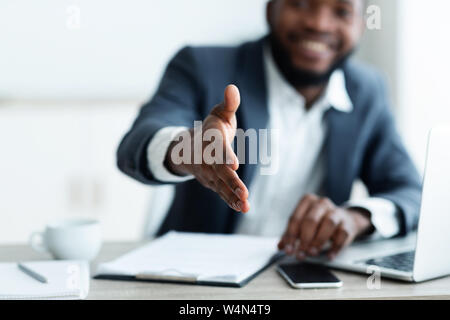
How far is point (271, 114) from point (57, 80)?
4.67 feet

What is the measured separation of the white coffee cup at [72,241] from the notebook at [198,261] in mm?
63

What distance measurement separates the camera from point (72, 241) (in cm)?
88

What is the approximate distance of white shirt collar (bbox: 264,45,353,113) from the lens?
1.46 meters

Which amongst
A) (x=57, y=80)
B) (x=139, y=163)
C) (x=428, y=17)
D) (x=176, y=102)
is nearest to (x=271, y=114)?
(x=176, y=102)

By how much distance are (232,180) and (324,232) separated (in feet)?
1.08

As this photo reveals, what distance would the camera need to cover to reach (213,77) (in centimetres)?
137

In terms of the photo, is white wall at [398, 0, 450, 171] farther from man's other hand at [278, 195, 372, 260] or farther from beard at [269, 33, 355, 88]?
man's other hand at [278, 195, 372, 260]

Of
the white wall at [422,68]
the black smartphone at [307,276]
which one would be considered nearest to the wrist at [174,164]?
the black smartphone at [307,276]

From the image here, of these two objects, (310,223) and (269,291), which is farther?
(310,223)

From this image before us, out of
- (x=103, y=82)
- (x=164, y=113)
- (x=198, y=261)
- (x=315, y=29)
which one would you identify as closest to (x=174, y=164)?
(x=198, y=261)

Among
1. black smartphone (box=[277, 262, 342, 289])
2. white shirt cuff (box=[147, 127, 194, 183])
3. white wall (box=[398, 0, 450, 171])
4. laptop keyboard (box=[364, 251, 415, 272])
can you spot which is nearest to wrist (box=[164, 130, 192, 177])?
white shirt cuff (box=[147, 127, 194, 183])

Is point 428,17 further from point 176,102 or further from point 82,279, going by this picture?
point 82,279

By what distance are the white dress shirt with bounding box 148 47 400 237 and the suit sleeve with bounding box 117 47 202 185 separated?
0.72 feet

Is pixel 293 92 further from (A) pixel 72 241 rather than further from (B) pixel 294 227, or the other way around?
(A) pixel 72 241
